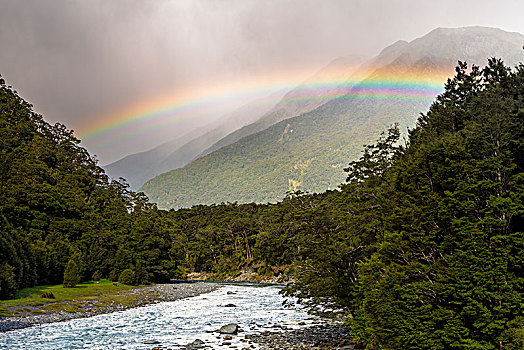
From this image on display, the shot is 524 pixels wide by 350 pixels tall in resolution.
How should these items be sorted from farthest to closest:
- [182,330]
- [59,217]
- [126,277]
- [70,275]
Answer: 1. [59,217]
2. [126,277]
3. [70,275]
4. [182,330]

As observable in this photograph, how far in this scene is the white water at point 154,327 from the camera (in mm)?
21000

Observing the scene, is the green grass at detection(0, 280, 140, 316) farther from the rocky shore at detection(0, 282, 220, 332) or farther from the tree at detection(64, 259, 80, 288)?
the tree at detection(64, 259, 80, 288)

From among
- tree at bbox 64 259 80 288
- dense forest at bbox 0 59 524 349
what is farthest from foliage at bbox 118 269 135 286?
dense forest at bbox 0 59 524 349

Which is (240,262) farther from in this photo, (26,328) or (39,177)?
(26,328)

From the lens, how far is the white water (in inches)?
827

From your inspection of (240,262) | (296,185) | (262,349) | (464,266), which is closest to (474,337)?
(464,266)

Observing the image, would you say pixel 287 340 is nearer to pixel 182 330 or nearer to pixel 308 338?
pixel 308 338

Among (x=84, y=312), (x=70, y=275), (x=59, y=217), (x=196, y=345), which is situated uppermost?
(x=59, y=217)

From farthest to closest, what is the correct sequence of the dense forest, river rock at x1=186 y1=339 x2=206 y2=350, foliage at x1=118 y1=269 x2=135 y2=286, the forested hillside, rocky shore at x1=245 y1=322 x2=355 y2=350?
1. foliage at x1=118 y1=269 x2=135 y2=286
2. the forested hillside
3. river rock at x1=186 y1=339 x2=206 y2=350
4. rocky shore at x1=245 y1=322 x2=355 y2=350
5. the dense forest

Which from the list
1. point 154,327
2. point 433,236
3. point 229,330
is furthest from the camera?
point 154,327

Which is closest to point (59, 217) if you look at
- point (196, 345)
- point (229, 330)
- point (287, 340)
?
point (229, 330)

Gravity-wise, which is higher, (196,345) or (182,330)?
(196,345)

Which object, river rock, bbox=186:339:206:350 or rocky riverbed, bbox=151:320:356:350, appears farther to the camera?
river rock, bbox=186:339:206:350

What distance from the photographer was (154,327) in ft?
88.1
